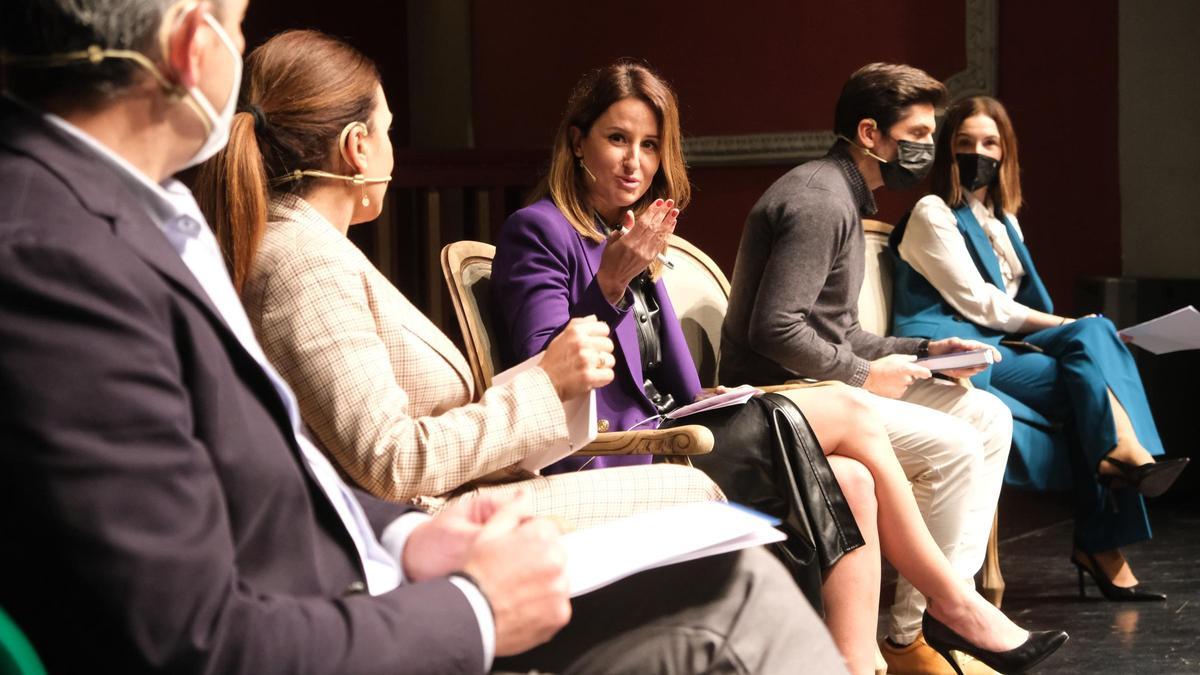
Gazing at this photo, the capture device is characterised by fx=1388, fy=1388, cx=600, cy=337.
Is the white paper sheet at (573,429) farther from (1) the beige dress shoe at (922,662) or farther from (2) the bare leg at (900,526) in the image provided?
(1) the beige dress shoe at (922,662)

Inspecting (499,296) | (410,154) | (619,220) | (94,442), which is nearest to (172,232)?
(94,442)

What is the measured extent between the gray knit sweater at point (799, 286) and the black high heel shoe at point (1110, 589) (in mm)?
916

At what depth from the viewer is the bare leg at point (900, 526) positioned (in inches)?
97.9

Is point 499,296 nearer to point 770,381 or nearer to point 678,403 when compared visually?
point 678,403

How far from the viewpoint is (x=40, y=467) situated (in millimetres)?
856

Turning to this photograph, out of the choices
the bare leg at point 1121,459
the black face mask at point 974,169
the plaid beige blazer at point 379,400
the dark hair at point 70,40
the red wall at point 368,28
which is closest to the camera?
the dark hair at point 70,40

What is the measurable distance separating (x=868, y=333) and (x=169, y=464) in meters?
2.72

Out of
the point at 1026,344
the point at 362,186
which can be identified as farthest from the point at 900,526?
the point at 1026,344

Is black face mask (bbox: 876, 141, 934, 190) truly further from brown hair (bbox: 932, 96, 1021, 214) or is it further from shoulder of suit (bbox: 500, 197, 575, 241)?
shoulder of suit (bbox: 500, 197, 575, 241)

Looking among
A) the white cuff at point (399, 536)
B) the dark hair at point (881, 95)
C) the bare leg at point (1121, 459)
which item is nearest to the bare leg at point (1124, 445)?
the bare leg at point (1121, 459)

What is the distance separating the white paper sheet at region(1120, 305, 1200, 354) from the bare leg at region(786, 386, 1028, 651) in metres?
1.33

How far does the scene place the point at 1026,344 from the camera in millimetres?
3783

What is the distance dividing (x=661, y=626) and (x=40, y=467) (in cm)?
57

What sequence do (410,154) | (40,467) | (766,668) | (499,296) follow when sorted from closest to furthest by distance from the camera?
(40,467)
(766,668)
(499,296)
(410,154)
